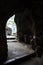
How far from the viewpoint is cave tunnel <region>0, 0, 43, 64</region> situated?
376 cm

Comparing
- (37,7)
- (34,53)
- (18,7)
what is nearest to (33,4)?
(37,7)

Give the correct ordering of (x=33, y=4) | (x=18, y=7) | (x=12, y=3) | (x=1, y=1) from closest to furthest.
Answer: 1. (x=1, y=1)
2. (x=12, y=3)
3. (x=18, y=7)
4. (x=33, y=4)

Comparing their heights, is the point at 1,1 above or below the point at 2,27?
above

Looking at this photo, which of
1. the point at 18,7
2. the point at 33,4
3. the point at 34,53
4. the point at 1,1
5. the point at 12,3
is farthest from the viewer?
the point at 34,53

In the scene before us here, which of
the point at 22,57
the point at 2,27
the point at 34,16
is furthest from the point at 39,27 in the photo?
the point at 2,27

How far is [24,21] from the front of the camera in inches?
269

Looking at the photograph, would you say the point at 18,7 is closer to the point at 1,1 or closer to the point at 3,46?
the point at 1,1

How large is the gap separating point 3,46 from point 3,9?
1.24 m

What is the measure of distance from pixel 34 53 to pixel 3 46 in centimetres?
182

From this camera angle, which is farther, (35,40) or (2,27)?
(35,40)

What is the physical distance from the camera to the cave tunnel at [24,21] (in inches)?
148

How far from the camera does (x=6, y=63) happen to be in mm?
3785

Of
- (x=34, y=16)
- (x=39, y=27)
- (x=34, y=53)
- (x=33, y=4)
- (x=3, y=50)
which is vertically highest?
(x=33, y=4)

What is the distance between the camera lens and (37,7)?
4754 millimetres
